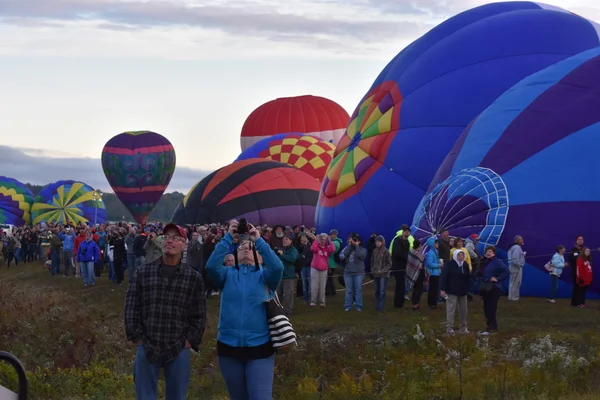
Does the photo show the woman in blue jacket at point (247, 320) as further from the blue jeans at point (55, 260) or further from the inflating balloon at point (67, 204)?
the inflating balloon at point (67, 204)

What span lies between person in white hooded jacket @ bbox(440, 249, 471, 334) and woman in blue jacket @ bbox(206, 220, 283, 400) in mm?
7449

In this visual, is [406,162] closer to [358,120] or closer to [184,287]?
[358,120]

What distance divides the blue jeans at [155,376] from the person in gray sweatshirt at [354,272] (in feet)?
34.6

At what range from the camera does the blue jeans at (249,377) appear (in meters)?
7.11

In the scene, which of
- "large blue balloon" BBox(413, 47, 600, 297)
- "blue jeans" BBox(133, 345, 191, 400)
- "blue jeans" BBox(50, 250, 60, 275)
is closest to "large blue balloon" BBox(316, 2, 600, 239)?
"large blue balloon" BBox(413, 47, 600, 297)

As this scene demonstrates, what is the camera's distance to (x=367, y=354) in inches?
505

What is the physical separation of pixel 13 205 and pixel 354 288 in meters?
55.2

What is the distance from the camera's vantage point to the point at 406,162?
Answer: 24.0 m

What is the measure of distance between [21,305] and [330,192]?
885cm

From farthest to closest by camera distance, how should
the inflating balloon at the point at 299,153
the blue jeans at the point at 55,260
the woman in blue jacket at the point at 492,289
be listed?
the inflating balloon at the point at 299,153, the blue jeans at the point at 55,260, the woman in blue jacket at the point at 492,289

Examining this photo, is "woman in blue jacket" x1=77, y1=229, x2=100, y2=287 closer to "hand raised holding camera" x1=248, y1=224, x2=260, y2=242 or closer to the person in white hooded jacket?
the person in white hooded jacket

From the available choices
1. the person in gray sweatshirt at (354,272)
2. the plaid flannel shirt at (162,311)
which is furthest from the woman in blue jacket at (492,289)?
the plaid flannel shirt at (162,311)

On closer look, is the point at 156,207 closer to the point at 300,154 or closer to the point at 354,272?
the point at 300,154

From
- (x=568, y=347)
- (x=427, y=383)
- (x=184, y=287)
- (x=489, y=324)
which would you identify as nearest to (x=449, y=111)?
(x=489, y=324)
